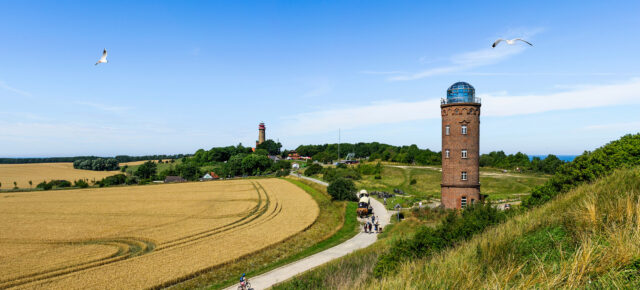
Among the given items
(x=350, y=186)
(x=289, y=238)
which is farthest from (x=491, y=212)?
(x=350, y=186)

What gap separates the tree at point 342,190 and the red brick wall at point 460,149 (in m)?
19.6

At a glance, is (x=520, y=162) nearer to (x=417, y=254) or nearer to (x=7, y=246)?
(x=417, y=254)

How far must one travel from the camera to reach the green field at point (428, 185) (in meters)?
52.8

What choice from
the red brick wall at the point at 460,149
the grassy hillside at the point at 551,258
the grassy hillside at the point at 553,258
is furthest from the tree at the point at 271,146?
the grassy hillside at the point at 553,258

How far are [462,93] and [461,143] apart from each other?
5763mm

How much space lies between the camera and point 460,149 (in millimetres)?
35531

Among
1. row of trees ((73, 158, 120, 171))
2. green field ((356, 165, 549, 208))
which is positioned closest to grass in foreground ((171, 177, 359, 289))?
green field ((356, 165, 549, 208))

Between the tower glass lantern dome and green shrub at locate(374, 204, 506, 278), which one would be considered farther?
the tower glass lantern dome

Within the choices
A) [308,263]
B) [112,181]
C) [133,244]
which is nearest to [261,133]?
[112,181]

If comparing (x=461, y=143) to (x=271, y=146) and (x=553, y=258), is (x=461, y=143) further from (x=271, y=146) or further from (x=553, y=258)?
(x=271, y=146)

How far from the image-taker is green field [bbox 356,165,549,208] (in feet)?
173

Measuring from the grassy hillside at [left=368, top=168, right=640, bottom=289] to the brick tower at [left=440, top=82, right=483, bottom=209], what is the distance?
25298mm

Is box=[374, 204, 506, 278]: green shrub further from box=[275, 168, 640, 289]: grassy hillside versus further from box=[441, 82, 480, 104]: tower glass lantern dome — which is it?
box=[441, 82, 480, 104]: tower glass lantern dome

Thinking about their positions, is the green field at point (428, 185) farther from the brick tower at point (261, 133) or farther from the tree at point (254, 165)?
the brick tower at point (261, 133)
